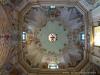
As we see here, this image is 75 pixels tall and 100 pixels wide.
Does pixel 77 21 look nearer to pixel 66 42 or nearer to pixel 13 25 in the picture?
pixel 66 42

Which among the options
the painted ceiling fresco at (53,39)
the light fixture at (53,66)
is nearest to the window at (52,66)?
the light fixture at (53,66)

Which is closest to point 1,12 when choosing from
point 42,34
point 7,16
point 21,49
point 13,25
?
point 7,16

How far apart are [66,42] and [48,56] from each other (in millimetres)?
1461

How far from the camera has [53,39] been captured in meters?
14.0

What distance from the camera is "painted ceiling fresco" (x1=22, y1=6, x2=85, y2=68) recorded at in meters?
13.7

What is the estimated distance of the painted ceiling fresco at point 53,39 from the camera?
13742mm

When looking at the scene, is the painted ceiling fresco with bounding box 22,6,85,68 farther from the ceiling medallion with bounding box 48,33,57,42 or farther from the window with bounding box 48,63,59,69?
the window with bounding box 48,63,59,69

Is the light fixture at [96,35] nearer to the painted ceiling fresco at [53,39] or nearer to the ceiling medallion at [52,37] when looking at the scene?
the painted ceiling fresco at [53,39]

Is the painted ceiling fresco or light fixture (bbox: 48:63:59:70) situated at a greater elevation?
the painted ceiling fresco

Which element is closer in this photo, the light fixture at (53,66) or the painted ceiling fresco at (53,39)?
the light fixture at (53,66)

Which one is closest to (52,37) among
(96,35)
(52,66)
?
(52,66)

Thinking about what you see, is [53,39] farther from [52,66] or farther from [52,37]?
[52,66]

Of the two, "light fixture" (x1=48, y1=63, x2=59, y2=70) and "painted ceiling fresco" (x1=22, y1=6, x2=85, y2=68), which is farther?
"painted ceiling fresco" (x1=22, y1=6, x2=85, y2=68)

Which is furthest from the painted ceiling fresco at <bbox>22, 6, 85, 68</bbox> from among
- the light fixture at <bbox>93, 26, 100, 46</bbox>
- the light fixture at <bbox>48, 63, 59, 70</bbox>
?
the light fixture at <bbox>93, 26, 100, 46</bbox>
